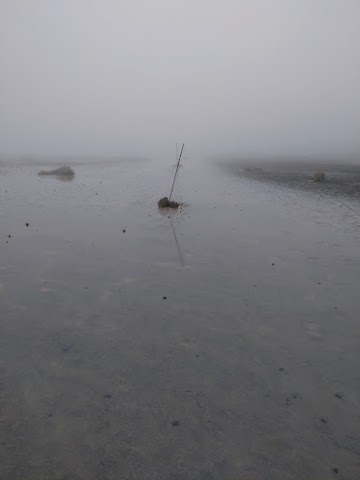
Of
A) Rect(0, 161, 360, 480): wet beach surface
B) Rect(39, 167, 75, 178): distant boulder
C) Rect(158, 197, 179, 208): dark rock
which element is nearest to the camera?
Rect(0, 161, 360, 480): wet beach surface

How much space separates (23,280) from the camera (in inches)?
472

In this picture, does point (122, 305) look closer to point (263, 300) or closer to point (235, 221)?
point (263, 300)

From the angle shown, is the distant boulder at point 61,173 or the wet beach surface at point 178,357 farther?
the distant boulder at point 61,173

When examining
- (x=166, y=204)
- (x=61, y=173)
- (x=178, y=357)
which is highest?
(x=178, y=357)

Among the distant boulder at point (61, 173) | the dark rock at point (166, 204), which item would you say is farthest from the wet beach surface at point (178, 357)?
the distant boulder at point (61, 173)

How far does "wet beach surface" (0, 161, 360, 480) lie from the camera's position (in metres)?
5.54

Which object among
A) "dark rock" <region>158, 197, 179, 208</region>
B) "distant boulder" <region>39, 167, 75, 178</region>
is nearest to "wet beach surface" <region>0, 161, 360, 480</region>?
"dark rock" <region>158, 197, 179, 208</region>

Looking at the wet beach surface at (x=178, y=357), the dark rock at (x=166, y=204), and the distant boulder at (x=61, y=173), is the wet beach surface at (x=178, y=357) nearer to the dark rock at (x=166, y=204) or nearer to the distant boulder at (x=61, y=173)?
the dark rock at (x=166, y=204)

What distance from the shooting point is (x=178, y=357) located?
7.99 meters

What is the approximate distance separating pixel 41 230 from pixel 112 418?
47.3ft

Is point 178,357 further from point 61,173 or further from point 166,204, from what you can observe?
point 61,173

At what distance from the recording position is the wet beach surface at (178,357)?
554 cm

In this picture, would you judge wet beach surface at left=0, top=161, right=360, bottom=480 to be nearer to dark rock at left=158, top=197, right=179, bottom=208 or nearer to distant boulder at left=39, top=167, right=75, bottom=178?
dark rock at left=158, top=197, right=179, bottom=208

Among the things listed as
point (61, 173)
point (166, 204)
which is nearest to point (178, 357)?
point (166, 204)
